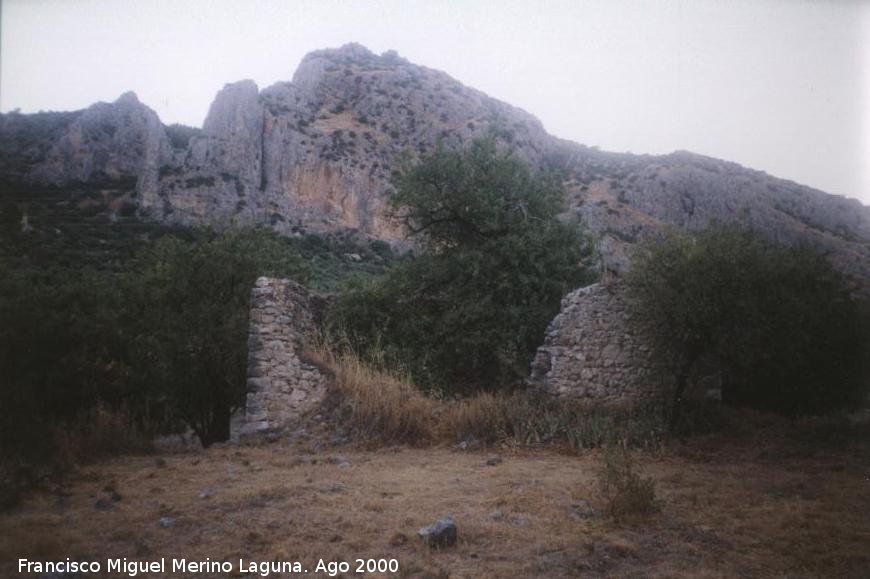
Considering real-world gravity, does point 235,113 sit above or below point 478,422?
above

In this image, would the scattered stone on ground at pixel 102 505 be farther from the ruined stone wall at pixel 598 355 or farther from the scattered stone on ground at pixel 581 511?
the ruined stone wall at pixel 598 355

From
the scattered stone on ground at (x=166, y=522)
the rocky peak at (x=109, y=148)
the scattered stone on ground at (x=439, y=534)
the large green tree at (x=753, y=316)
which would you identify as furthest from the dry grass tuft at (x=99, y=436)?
the rocky peak at (x=109, y=148)

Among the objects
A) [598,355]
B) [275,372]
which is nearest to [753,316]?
[598,355]

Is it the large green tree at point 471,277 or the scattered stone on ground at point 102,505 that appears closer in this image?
the scattered stone on ground at point 102,505

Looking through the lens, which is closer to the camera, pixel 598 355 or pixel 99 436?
pixel 99 436

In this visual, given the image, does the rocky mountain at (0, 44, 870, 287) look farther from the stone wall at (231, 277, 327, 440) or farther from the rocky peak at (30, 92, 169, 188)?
the stone wall at (231, 277, 327, 440)

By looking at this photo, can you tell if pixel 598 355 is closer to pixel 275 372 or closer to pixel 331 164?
pixel 275 372

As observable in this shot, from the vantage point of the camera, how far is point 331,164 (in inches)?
1901

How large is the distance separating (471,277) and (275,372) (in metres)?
5.14

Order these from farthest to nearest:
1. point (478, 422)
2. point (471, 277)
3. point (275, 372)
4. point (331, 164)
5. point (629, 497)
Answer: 1. point (331, 164)
2. point (471, 277)
3. point (275, 372)
4. point (478, 422)
5. point (629, 497)

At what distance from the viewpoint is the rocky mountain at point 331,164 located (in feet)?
129

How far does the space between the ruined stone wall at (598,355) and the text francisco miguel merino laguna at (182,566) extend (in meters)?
6.63

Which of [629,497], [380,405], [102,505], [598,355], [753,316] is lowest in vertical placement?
[380,405]

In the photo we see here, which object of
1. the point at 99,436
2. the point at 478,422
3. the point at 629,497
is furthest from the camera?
the point at 478,422
